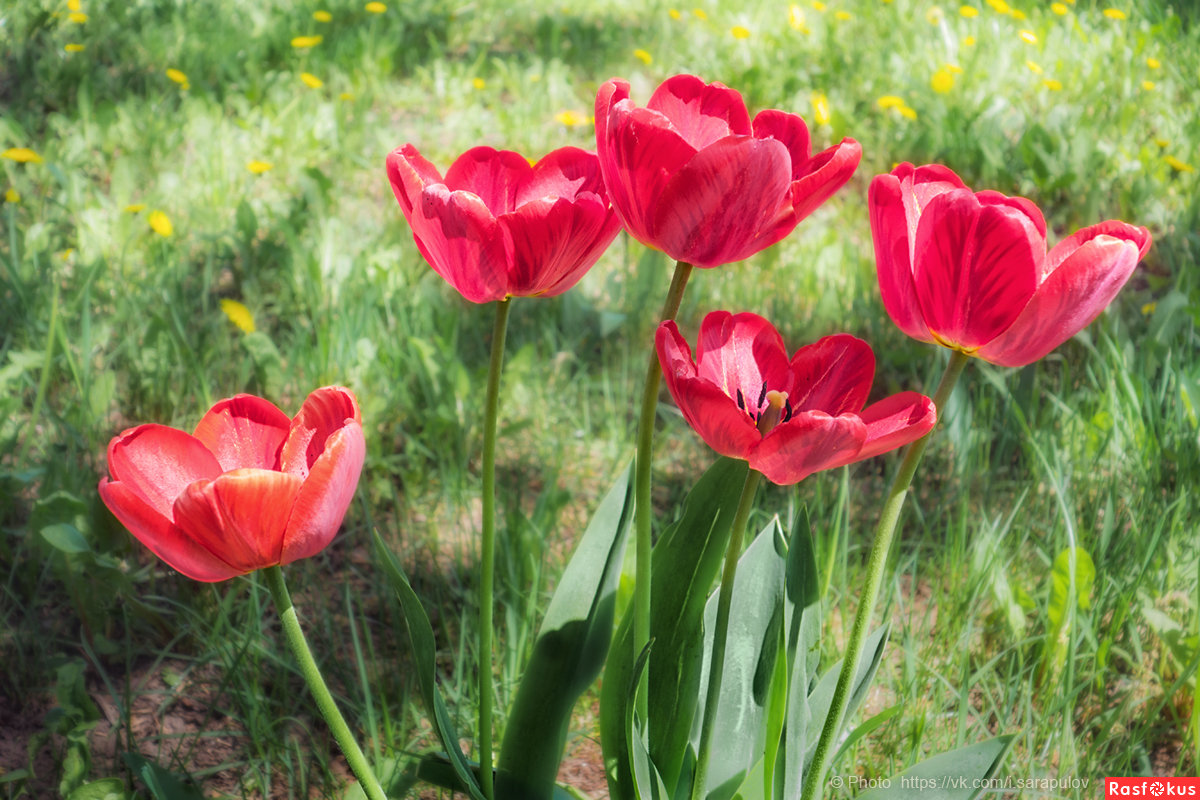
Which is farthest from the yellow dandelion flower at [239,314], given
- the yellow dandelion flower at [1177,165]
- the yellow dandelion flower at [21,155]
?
the yellow dandelion flower at [1177,165]

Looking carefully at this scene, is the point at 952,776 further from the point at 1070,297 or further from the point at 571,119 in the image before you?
the point at 571,119

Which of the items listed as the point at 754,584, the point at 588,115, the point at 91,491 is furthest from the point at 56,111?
the point at 754,584

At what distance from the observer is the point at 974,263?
27.4 inches

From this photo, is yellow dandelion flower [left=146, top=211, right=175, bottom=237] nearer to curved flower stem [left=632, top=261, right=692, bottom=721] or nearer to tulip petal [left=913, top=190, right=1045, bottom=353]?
curved flower stem [left=632, top=261, right=692, bottom=721]

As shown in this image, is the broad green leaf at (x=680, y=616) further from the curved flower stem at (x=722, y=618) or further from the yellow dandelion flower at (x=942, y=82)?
the yellow dandelion flower at (x=942, y=82)

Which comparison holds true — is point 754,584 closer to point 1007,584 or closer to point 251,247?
point 1007,584

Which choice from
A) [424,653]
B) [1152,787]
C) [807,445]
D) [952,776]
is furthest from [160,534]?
[1152,787]

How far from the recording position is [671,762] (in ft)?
3.00

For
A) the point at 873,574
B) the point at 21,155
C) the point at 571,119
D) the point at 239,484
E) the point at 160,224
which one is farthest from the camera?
the point at 571,119

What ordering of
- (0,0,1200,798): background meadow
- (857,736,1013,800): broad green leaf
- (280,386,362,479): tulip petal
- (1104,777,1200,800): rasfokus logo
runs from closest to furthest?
1. (280,386,362,479): tulip petal
2. (857,736,1013,800): broad green leaf
3. (1104,777,1200,800): rasfokus logo
4. (0,0,1200,798): background meadow

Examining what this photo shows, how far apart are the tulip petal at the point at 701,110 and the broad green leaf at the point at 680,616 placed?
0.30 metres

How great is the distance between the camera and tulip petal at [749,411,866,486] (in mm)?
659

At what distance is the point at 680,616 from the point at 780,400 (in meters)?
0.30

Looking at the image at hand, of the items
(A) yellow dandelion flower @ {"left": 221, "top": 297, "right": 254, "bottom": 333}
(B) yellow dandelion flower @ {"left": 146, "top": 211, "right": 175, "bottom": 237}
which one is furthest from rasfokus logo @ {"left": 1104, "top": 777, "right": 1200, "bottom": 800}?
(B) yellow dandelion flower @ {"left": 146, "top": 211, "right": 175, "bottom": 237}
